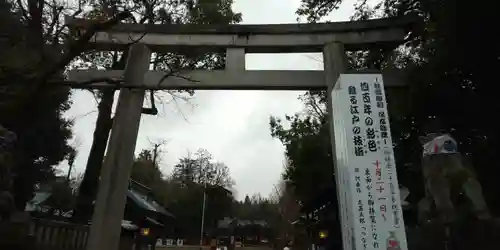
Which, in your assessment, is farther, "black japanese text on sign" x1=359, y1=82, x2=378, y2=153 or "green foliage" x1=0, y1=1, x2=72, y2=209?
"green foliage" x1=0, y1=1, x2=72, y2=209

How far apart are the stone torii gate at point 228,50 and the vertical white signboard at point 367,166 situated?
2.76 meters

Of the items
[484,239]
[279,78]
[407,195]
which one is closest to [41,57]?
[279,78]

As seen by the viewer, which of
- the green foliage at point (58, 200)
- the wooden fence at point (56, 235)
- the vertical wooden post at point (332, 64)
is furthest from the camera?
the green foliage at point (58, 200)

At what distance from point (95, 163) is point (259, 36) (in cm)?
567

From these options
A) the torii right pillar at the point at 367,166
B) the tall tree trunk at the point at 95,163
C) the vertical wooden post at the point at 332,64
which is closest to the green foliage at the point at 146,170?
the tall tree trunk at the point at 95,163

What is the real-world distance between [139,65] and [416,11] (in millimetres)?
6305

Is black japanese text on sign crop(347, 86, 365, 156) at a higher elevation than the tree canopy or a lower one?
lower

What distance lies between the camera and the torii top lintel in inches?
363

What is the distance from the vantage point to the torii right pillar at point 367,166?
16.7 ft

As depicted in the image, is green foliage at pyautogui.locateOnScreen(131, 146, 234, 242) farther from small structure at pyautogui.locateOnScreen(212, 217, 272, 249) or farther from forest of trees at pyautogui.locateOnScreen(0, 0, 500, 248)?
forest of trees at pyautogui.locateOnScreen(0, 0, 500, 248)

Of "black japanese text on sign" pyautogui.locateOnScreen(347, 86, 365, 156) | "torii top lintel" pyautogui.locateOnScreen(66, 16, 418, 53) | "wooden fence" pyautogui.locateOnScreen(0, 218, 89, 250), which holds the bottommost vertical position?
"wooden fence" pyautogui.locateOnScreen(0, 218, 89, 250)

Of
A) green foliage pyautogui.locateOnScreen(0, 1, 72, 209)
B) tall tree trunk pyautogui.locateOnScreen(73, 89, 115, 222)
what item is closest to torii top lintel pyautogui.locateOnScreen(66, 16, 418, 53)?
green foliage pyautogui.locateOnScreen(0, 1, 72, 209)

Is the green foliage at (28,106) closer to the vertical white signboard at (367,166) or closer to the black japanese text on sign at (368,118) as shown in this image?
the vertical white signboard at (367,166)

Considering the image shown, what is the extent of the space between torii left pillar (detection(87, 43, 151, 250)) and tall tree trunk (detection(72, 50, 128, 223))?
2.00 metres
